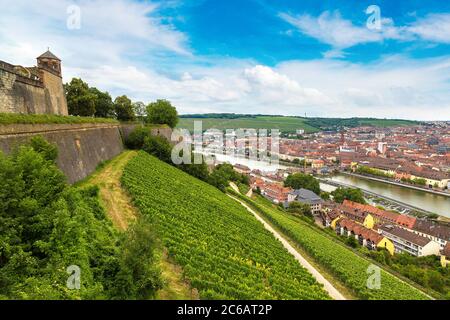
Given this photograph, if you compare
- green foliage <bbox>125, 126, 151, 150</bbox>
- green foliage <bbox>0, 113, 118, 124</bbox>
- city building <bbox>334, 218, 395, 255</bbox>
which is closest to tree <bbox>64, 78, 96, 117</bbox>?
green foliage <bbox>125, 126, 151, 150</bbox>

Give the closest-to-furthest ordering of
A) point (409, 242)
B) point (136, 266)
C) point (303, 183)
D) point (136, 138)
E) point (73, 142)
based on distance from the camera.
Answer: point (136, 266), point (73, 142), point (136, 138), point (409, 242), point (303, 183)

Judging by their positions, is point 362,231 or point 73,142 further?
point 362,231

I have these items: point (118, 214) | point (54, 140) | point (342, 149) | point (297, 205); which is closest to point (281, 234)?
point (118, 214)

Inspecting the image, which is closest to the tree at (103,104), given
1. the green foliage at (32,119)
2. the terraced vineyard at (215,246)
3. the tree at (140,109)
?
the tree at (140,109)

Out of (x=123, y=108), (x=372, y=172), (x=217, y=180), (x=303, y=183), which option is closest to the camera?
(x=217, y=180)

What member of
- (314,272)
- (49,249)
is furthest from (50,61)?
(314,272)

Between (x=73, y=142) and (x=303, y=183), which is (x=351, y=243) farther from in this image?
(x=73, y=142)

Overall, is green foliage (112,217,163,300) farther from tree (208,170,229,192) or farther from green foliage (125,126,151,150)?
tree (208,170,229,192)

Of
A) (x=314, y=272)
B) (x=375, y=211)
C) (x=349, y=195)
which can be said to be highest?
(x=314, y=272)
